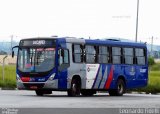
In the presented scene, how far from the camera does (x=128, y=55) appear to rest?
3662cm

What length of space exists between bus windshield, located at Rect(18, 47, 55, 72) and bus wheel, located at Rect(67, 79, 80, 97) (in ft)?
4.84

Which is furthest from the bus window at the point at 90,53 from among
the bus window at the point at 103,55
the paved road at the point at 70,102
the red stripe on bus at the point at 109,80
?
the paved road at the point at 70,102

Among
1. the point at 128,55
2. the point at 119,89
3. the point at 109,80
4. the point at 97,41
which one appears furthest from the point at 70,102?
the point at 128,55

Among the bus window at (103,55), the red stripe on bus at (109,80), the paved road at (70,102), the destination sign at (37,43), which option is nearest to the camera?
the paved road at (70,102)

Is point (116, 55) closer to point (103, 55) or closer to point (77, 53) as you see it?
point (103, 55)

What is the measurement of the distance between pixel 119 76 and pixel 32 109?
672 inches

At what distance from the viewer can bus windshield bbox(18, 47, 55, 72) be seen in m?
31.9

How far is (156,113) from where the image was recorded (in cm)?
1855

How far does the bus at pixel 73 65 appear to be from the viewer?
3189 centimetres

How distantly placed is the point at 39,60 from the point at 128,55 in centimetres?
648

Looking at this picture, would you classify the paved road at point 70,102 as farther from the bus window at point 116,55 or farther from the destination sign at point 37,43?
the bus window at point 116,55

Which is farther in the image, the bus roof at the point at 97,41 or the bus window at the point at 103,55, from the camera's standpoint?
the bus window at the point at 103,55

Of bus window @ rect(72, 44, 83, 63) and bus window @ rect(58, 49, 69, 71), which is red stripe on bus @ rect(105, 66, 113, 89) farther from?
bus window @ rect(58, 49, 69, 71)

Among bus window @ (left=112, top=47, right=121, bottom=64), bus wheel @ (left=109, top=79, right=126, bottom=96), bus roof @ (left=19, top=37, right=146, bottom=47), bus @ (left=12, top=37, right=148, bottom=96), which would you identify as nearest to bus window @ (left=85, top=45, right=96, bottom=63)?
bus @ (left=12, top=37, right=148, bottom=96)
